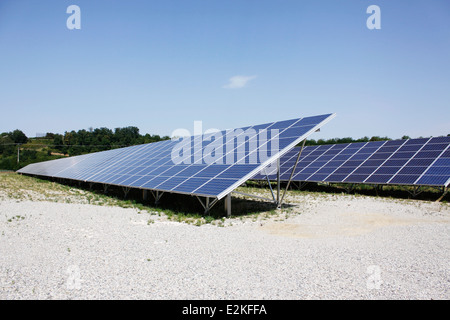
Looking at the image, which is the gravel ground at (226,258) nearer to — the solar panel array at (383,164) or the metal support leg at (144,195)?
the metal support leg at (144,195)

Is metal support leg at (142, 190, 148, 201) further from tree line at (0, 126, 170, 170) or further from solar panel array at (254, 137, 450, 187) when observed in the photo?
tree line at (0, 126, 170, 170)

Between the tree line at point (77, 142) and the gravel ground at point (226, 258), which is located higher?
the tree line at point (77, 142)

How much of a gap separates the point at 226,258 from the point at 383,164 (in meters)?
19.6

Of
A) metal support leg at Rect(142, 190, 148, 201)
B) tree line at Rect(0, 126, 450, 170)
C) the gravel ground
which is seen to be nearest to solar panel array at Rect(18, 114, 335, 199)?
metal support leg at Rect(142, 190, 148, 201)

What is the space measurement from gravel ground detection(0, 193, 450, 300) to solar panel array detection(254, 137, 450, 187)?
24.2 ft

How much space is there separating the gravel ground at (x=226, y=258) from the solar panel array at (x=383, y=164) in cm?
739

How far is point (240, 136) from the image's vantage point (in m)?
19.2

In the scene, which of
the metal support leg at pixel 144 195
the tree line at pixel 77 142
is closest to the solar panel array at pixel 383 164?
the metal support leg at pixel 144 195

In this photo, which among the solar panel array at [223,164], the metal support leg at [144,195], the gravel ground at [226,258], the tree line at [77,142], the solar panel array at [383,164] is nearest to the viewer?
the gravel ground at [226,258]

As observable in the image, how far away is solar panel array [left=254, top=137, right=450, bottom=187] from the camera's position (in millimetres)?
20156

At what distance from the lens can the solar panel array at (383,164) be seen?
20.2m

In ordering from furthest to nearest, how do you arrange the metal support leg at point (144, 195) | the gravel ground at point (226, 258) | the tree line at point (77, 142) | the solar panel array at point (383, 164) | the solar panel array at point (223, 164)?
the tree line at point (77, 142) < the solar panel array at point (383, 164) < the metal support leg at point (144, 195) < the solar panel array at point (223, 164) < the gravel ground at point (226, 258)
